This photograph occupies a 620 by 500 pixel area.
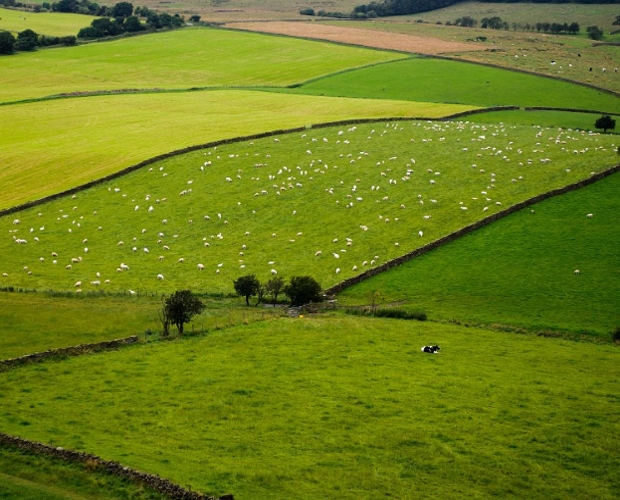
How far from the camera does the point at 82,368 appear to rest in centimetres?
3631

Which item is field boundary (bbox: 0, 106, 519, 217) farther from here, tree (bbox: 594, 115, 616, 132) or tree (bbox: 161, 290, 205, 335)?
tree (bbox: 161, 290, 205, 335)

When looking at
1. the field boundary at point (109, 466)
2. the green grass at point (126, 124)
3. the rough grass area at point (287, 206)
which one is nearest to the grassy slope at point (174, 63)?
the green grass at point (126, 124)

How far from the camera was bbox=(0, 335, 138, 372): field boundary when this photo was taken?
36.2m

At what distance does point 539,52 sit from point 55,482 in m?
112

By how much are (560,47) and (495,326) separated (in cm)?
9797

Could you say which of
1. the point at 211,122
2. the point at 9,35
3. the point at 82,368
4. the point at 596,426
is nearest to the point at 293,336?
the point at 82,368

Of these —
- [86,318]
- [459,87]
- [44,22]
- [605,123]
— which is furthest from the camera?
[44,22]

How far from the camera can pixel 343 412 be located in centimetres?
3125

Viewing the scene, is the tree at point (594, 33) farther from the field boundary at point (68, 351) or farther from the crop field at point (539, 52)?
the field boundary at point (68, 351)

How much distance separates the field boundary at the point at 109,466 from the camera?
24.6 m

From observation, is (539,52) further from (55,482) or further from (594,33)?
(55,482)

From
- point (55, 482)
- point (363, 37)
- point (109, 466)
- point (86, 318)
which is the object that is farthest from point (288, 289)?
point (363, 37)

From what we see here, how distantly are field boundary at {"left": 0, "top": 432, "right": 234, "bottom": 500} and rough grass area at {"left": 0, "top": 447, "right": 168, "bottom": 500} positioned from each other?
7.2 inches

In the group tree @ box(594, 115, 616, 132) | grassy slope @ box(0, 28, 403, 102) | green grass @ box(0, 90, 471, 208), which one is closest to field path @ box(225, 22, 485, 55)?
grassy slope @ box(0, 28, 403, 102)
